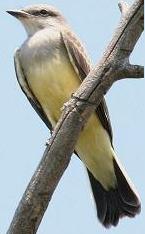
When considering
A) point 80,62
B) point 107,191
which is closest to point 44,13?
point 80,62

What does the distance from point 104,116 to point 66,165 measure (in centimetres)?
165

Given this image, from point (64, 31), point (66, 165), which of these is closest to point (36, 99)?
point (64, 31)

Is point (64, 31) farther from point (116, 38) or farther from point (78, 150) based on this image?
point (116, 38)

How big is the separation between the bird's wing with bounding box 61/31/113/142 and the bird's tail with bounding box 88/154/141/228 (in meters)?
0.50

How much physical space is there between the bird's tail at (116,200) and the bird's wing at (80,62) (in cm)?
50

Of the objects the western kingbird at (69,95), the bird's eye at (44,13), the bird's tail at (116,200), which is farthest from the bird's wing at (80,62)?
the bird's eye at (44,13)

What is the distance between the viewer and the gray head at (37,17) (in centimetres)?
720

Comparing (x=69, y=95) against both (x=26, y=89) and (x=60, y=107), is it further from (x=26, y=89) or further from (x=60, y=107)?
(x=26, y=89)

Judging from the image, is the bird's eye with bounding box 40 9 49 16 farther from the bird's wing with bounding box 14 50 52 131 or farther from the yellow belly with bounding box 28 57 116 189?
the yellow belly with bounding box 28 57 116 189

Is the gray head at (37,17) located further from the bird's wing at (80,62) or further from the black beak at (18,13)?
the bird's wing at (80,62)

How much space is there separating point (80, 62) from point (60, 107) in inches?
20.1

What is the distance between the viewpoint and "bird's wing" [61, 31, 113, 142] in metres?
6.41

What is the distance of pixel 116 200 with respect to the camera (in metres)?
6.49

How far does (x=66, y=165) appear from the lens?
4.84 m
